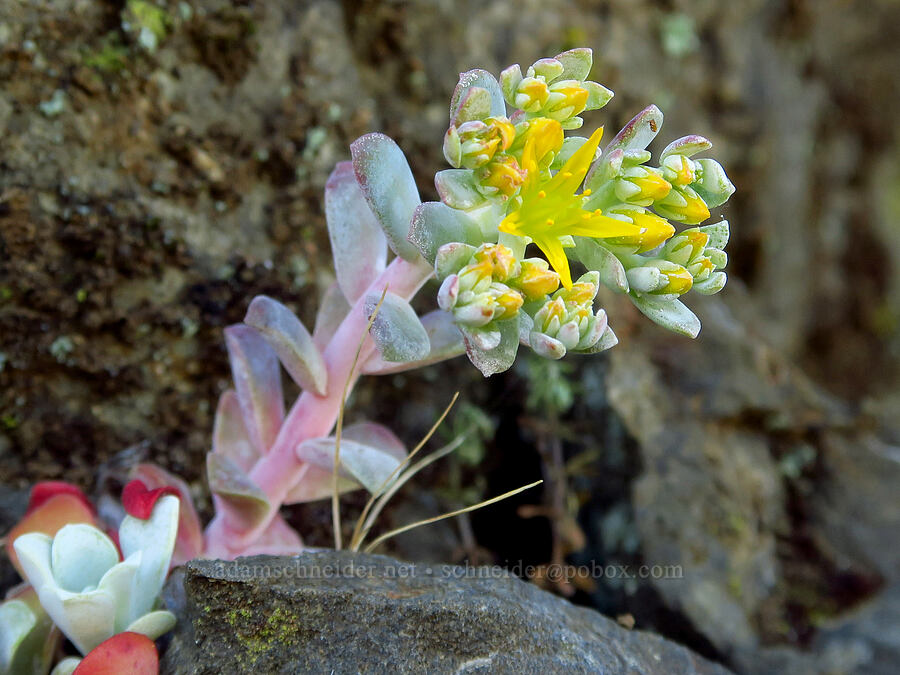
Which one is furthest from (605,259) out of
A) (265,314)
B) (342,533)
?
(342,533)

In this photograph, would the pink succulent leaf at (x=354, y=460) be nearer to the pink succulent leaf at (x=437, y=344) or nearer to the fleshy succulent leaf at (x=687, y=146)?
the pink succulent leaf at (x=437, y=344)

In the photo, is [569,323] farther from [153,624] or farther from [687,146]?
[153,624]

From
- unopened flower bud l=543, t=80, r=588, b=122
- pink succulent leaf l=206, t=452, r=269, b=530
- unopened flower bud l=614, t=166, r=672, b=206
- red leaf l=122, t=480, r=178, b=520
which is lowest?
pink succulent leaf l=206, t=452, r=269, b=530

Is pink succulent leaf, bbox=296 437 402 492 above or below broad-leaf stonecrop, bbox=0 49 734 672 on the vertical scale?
below

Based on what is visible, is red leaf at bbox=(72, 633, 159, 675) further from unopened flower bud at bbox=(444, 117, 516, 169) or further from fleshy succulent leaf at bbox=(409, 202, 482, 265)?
unopened flower bud at bbox=(444, 117, 516, 169)

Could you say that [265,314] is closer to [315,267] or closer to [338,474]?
[338,474]

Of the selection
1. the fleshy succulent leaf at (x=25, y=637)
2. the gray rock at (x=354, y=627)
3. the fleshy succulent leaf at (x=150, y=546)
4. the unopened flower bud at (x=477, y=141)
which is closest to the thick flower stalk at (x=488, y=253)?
the unopened flower bud at (x=477, y=141)

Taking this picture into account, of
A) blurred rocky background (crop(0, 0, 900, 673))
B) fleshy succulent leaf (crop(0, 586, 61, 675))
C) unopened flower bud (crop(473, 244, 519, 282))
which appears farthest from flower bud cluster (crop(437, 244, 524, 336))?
fleshy succulent leaf (crop(0, 586, 61, 675))
